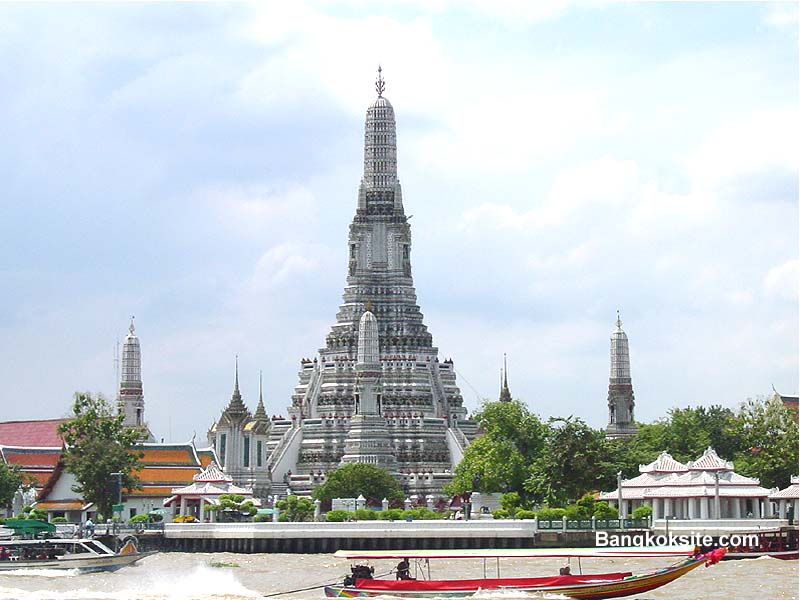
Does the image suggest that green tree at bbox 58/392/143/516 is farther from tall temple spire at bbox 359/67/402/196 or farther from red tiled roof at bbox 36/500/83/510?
tall temple spire at bbox 359/67/402/196

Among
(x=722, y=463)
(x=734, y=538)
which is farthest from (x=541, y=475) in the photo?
(x=734, y=538)

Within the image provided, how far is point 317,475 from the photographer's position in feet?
435

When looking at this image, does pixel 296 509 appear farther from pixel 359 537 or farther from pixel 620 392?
pixel 620 392

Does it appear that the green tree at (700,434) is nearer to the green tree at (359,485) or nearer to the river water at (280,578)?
the green tree at (359,485)

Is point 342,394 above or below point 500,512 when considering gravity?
above

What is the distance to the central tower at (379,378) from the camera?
431 feet

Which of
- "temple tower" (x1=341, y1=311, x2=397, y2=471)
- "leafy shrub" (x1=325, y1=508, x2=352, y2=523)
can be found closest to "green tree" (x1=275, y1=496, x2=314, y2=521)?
"leafy shrub" (x1=325, y1=508, x2=352, y2=523)

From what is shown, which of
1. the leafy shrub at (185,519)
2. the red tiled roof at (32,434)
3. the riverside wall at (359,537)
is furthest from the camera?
the red tiled roof at (32,434)

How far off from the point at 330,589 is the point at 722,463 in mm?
40010

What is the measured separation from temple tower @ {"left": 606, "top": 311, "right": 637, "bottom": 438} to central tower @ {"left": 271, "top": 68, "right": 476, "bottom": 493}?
34.2 ft

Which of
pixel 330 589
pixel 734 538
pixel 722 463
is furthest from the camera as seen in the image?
pixel 722 463

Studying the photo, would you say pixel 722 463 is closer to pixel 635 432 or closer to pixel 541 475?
pixel 541 475

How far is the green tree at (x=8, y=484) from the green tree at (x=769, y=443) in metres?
41.7

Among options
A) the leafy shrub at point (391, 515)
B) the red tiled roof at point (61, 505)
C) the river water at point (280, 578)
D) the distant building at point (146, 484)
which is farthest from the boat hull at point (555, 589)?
the red tiled roof at point (61, 505)
